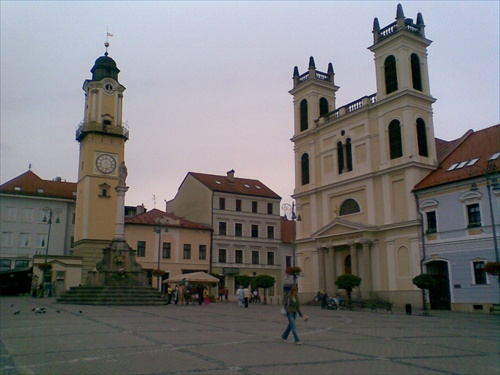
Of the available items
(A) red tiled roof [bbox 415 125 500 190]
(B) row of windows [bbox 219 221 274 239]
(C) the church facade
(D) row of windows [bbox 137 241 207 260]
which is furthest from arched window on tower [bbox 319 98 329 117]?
(D) row of windows [bbox 137 241 207 260]

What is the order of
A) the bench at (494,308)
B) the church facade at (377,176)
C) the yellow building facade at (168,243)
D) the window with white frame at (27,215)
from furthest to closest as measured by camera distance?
the window with white frame at (27,215), the yellow building facade at (168,243), the church facade at (377,176), the bench at (494,308)

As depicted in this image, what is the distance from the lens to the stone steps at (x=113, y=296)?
32719 millimetres

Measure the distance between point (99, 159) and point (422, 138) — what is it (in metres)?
34.7

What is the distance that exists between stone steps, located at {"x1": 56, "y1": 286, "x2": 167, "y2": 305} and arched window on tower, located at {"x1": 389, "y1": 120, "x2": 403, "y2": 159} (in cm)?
2184

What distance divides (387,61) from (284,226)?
1293 inches

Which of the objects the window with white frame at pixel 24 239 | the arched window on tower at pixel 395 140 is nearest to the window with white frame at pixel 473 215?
the arched window on tower at pixel 395 140

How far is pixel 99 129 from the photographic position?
56.2 m

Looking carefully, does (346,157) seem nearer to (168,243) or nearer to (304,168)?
(304,168)

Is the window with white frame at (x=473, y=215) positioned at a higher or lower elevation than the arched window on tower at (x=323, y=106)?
lower

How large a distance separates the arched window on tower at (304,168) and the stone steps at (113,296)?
67.5 ft

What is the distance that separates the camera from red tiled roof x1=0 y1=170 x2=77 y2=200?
2532 inches

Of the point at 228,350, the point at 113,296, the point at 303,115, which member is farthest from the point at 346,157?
the point at 228,350

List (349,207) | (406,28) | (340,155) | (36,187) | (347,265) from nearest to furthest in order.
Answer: (406,28) < (347,265) < (349,207) < (340,155) < (36,187)

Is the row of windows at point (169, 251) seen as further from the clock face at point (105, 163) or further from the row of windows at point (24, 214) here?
the row of windows at point (24, 214)
